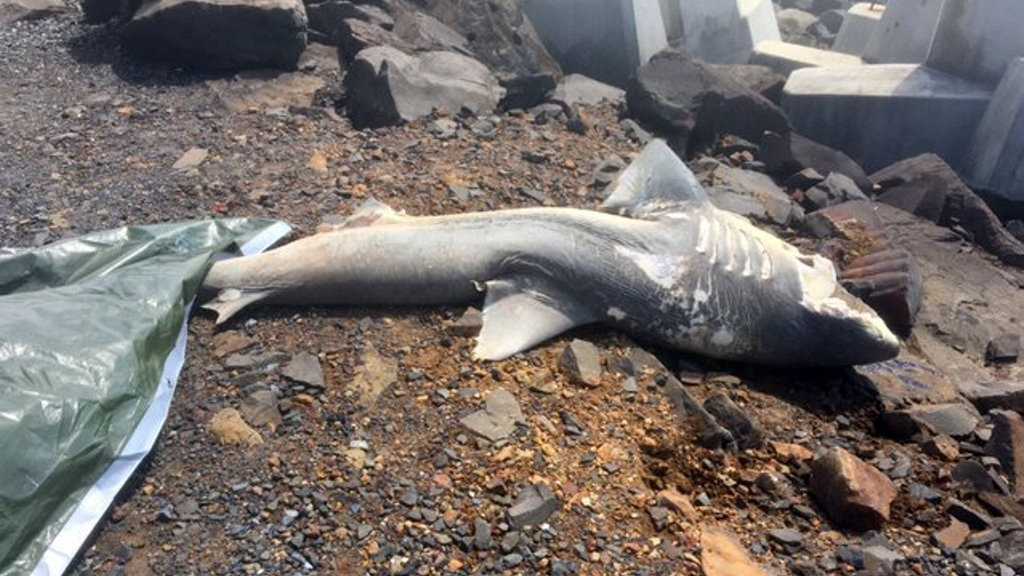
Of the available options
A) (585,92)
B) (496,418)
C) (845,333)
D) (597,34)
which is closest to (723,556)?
(496,418)

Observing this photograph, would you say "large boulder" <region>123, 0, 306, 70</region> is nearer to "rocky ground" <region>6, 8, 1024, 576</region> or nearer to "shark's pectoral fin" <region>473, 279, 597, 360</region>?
"rocky ground" <region>6, 8, 1024, 576</region>

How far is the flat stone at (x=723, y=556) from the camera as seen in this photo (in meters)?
3.15

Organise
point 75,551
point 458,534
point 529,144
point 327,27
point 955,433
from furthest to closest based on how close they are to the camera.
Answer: point 327,27 < point 529,144 < point 955,433 < point 458,534 < point 75,551

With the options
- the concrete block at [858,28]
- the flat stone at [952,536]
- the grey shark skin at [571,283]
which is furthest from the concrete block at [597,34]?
the flat stone at [952,536]

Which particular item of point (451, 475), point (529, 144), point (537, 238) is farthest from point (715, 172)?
point (451, 475)

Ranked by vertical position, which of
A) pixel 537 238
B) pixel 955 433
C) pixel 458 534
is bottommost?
pixel 955 433

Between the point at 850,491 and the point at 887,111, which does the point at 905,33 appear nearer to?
the point at 887,111

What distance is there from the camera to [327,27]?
6965 millimetres

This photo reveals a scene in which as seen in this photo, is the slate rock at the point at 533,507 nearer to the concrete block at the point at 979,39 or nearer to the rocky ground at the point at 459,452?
the rocky ground at the point at 459,452

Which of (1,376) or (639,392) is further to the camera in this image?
(639,392)

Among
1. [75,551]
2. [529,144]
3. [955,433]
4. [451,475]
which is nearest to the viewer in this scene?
[75,551]

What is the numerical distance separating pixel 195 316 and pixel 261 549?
136cm

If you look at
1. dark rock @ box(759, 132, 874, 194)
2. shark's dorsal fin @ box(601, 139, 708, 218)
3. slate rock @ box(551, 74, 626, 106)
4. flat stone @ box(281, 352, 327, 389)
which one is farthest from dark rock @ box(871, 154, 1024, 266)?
flat stone @ box(281, 352, 327, 389)

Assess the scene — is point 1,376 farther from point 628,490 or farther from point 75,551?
point 628,490
